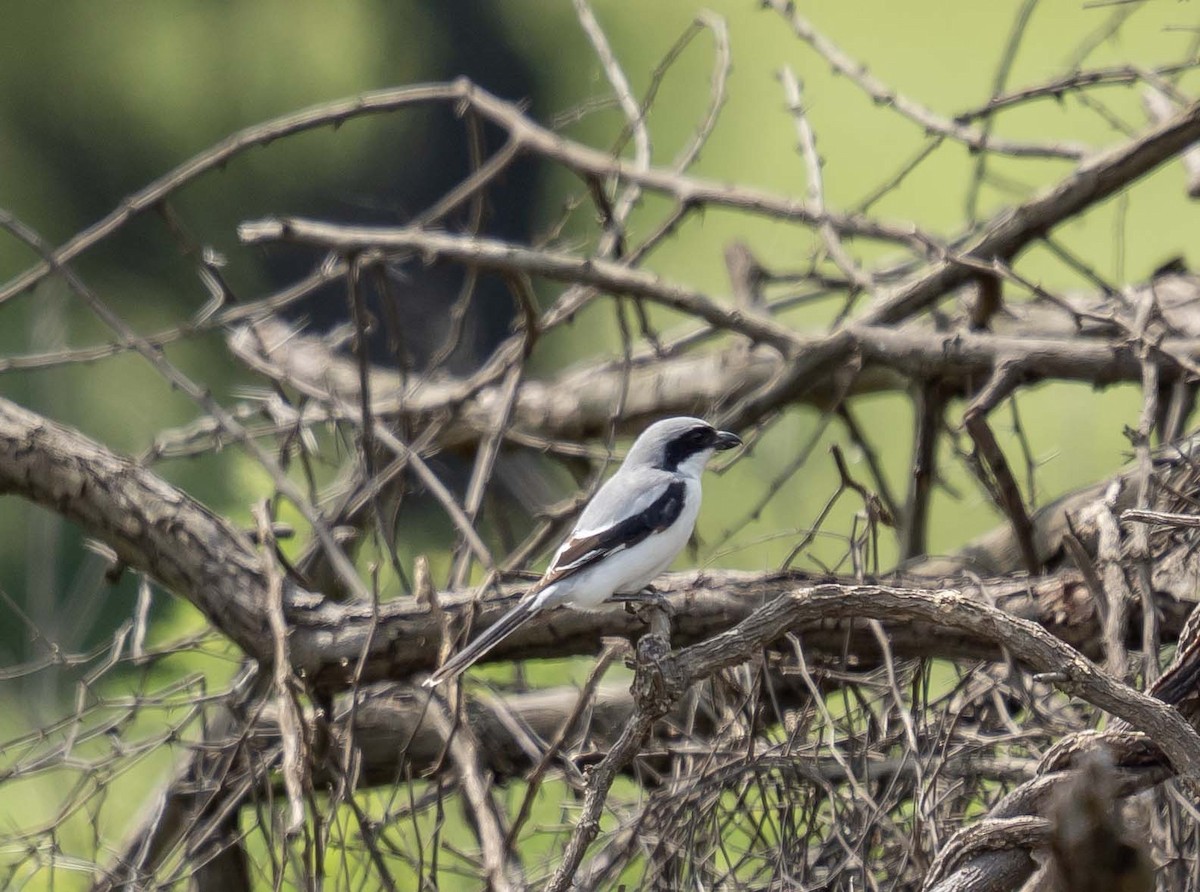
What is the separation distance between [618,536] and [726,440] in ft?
1.67

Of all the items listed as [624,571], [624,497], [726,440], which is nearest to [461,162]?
[726,440]

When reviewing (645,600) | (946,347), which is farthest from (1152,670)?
(946,347)

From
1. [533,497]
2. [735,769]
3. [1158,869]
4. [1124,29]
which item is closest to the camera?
[1158,869]

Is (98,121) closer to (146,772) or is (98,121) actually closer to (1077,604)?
(146,772)

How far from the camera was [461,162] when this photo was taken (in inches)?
380

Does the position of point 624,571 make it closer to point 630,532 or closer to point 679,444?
point 630,532

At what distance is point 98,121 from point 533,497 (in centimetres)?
688

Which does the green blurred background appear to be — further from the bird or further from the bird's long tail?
the bird's long tail

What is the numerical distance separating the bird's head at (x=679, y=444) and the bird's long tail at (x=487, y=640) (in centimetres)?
62

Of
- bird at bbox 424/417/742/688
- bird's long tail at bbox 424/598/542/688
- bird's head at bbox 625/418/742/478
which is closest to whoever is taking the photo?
bird's long tail at bbox 424/598/542/688

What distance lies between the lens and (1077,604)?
2627 millimetres

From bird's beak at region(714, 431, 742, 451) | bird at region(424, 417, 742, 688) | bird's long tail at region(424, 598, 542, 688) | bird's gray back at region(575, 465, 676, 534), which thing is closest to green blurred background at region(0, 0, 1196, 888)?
bird's beak at region(714, 431, 742, 451)

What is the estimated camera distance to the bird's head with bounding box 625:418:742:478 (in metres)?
3.24

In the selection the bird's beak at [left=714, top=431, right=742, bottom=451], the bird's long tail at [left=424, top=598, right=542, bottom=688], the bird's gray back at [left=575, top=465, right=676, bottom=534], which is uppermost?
the bird's beak at [left=714, top=431, right=742, bottom=451]
